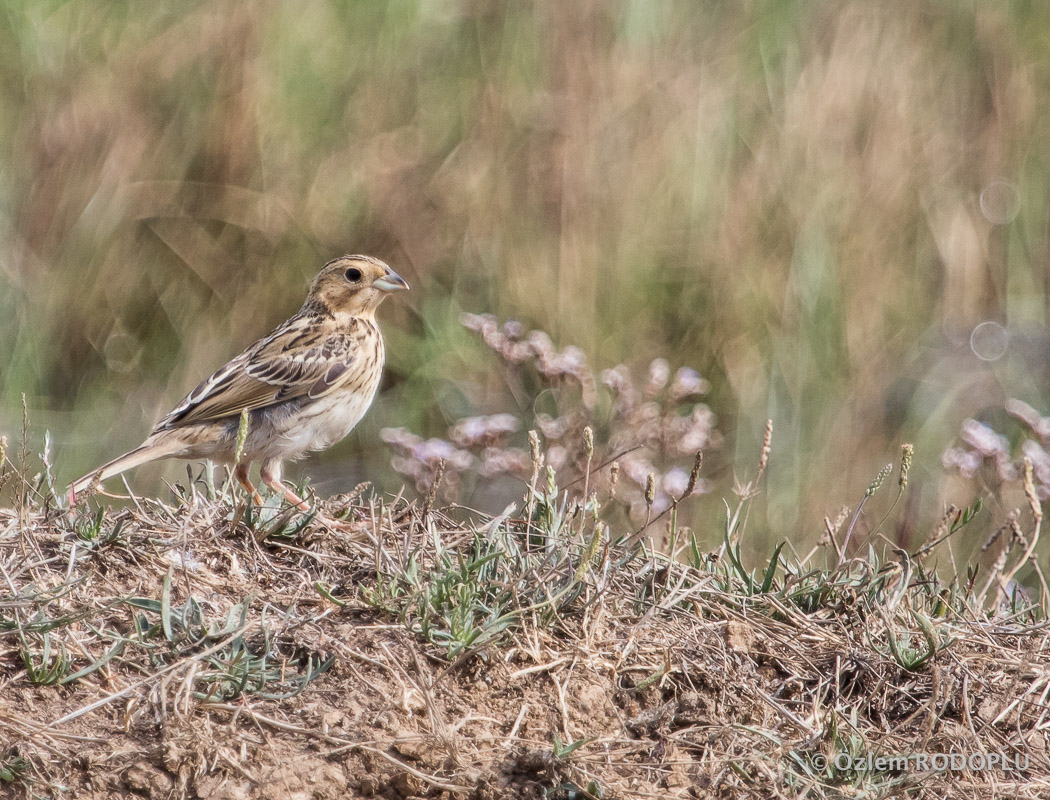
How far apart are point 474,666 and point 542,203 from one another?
494 cm

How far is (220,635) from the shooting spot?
3.19 metres

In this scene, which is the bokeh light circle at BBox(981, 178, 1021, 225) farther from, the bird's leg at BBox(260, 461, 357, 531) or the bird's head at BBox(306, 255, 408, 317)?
the bird's leg at BBox(260, 461, 357, 531)

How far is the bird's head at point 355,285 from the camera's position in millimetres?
6121

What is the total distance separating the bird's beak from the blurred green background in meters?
1.25

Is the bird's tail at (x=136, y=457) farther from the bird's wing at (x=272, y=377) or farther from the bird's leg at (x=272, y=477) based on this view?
the bird's leg at (x=272, y=477)

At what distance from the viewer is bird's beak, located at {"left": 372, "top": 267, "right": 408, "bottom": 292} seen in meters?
6.04

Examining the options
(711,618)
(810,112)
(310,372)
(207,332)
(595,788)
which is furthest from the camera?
(810,112)

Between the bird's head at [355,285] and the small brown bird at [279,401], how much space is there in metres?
0.08

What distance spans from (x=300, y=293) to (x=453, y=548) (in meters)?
4.13

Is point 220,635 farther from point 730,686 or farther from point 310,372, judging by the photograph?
point 310,372

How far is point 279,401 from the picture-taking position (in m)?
5.60

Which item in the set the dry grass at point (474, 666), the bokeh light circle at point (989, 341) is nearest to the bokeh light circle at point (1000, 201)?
the bokeh light circle at point (989, 341)

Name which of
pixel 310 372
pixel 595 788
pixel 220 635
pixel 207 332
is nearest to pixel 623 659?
pixel 595 788

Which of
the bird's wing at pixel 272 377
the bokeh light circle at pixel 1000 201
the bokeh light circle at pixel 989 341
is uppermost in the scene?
the bokeh light circle at pixel 1000 201
